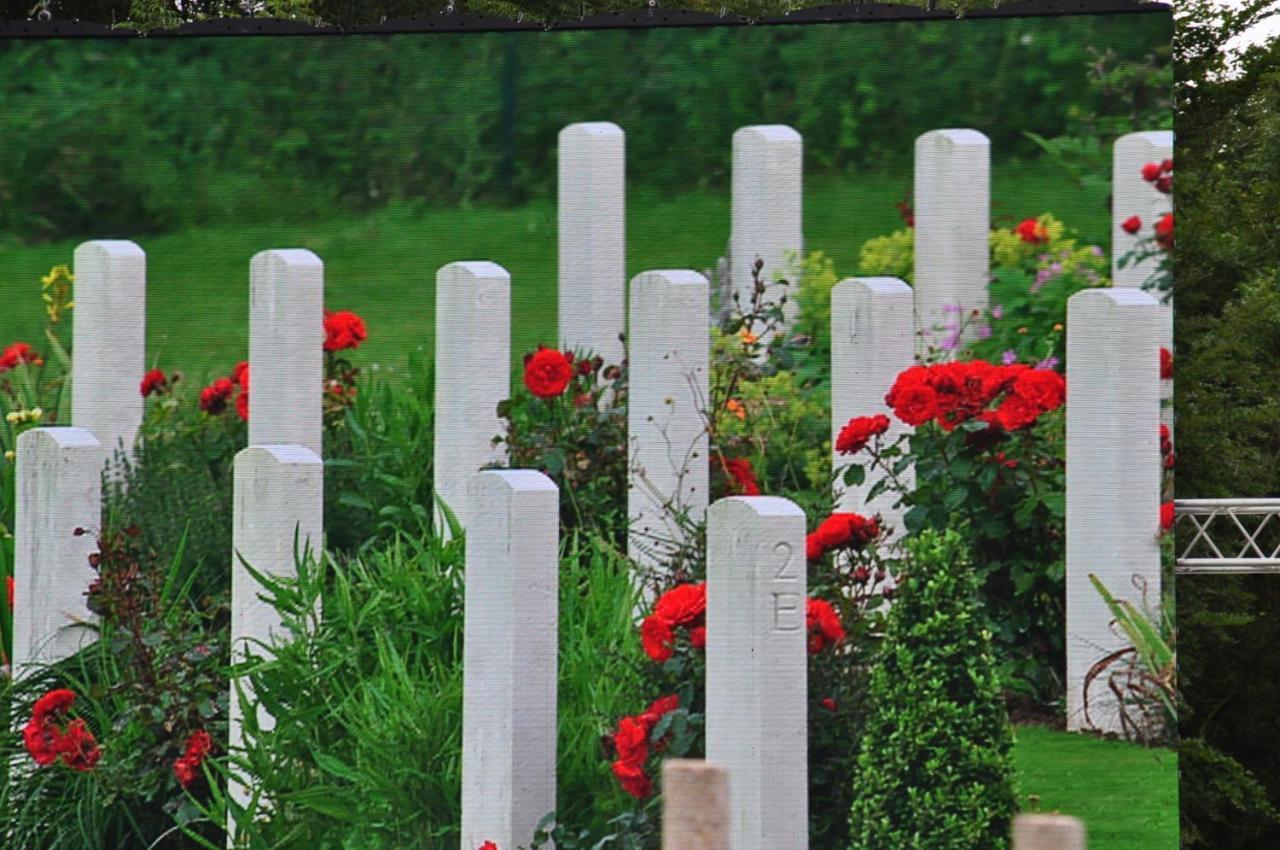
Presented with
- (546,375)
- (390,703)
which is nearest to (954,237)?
(546,375)

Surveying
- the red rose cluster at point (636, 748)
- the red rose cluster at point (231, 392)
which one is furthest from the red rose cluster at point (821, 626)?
the red rose cluster at point (231, 392)

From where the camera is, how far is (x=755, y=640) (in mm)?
3852

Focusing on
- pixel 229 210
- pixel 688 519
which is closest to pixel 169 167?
pixel 229 210

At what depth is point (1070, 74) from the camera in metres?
4.61

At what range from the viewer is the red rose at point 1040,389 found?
435 cm

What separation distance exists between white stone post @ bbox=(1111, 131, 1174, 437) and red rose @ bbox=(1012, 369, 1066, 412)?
1.19 feet

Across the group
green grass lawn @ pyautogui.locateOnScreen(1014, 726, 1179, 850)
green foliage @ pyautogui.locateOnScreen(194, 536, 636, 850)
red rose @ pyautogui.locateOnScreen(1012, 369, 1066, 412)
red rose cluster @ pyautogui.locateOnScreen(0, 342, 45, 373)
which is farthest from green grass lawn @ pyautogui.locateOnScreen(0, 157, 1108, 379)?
green grass lawn @ pyautogui.locateOnScreen(1014, 726, 1179, 850)

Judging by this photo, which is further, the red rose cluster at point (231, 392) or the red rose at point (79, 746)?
the red rose cluster at point (231, 392)

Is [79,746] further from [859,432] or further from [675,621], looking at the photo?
[859,432]

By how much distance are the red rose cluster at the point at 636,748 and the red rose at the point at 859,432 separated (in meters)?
0.73

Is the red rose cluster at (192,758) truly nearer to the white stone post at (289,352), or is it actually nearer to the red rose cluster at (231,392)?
the white stone post at (289,352)

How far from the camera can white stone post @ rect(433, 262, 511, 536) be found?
450cm

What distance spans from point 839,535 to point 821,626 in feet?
0.73

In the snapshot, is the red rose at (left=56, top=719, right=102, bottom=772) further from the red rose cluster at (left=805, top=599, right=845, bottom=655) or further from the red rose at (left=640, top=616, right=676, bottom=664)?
the red rose cluster at (left=805, top=599, right=845, bottom=655)
